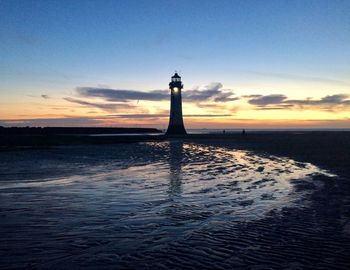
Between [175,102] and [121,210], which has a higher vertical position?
[175,102]

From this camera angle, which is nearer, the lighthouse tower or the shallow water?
the shallow water

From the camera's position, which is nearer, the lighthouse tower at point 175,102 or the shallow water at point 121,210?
the shallow water at point 121,210

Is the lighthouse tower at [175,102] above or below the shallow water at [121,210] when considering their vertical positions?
above

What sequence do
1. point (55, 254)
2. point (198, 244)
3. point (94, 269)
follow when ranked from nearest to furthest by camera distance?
point (94, 269) → point (55, 254) → point (198, 244)

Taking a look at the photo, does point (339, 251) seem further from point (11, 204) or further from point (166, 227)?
point (11, 204)

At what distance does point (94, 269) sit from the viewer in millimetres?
5930

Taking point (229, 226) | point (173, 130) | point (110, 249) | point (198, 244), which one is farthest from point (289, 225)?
point (173, 130)

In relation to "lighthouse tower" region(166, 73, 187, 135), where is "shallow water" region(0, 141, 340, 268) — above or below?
below

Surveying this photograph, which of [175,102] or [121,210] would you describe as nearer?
[121,210]

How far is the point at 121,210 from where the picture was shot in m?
10.5

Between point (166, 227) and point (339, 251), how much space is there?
3607 mm

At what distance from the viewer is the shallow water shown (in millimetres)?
6781

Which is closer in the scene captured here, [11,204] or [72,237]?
[72,237]

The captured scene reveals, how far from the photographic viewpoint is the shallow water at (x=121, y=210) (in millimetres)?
6781
